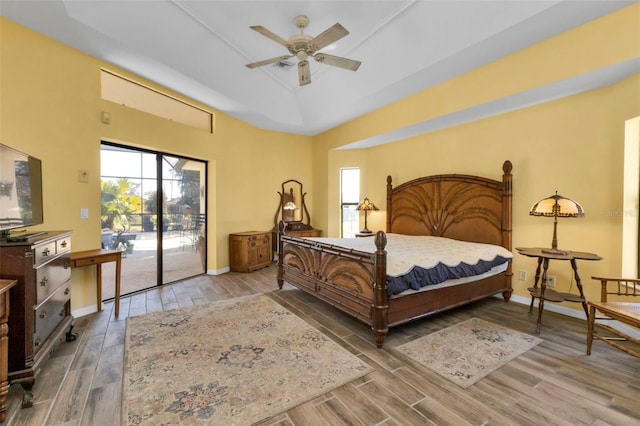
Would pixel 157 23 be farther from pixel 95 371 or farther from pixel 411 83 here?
pixel 95 371

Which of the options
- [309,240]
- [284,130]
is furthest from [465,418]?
[284,130]

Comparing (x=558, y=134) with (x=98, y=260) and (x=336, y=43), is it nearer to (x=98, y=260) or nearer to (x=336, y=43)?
(x=336, y=43)

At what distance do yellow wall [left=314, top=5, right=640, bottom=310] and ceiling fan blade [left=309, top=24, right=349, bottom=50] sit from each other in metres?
2.07

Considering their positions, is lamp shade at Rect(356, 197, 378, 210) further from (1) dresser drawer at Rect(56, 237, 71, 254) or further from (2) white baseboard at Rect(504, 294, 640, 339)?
(1) dresser drawer at Rect(56, 237, 71, 254)

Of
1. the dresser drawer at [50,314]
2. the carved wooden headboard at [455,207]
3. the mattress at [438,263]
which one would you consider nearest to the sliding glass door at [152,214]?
the dresser drawer at [50,314]

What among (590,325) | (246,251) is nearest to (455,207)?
(590,325)

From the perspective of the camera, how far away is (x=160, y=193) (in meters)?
4.43

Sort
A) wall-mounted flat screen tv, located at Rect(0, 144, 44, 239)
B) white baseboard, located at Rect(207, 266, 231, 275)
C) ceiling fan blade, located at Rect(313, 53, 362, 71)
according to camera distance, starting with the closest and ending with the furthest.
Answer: wall-mounted flat screen tv, located at Rect(0, 144, 44, 239) < ceiling fan blade, located at Rect(313, 53, 362, 71) < white baseboard, located at Rect(207, 266, 231, 275)

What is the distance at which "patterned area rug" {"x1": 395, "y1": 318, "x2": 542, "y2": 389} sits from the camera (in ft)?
Answer: 7.18

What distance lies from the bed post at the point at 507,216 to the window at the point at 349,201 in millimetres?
3071

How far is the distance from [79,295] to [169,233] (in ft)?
4.98

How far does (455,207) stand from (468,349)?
2464 millimetres

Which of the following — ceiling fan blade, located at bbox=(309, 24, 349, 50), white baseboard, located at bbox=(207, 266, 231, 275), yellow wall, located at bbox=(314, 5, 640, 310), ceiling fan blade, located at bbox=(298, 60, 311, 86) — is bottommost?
white baseboard, located at bbox=(207, 266, 231, 275)

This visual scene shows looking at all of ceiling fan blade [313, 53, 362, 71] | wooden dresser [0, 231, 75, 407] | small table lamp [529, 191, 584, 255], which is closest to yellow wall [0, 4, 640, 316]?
small table lamp [529, 191, 584, 255]
